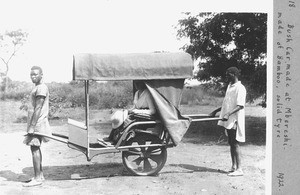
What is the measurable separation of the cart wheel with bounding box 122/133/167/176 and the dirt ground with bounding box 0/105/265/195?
0.45 ft

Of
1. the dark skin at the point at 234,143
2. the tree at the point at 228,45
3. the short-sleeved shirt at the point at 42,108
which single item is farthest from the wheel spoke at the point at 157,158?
the tree at the point at 228,45

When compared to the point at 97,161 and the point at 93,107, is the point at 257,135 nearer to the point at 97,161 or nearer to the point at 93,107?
the point at 97,161

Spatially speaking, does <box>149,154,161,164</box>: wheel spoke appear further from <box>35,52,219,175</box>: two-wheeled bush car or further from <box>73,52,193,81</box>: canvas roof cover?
<box>73,52,193,81</box>: canvas roof cover

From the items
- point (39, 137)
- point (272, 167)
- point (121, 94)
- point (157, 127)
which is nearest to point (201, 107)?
point (121, 94)

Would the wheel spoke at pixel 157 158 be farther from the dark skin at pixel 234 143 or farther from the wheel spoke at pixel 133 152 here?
the dark skin at pixel 234 143

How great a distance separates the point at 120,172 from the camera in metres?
6.61

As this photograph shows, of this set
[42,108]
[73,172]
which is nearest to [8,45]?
[42,108]

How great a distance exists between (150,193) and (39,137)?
1877mm

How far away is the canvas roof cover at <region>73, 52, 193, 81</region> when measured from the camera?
19.2 feet

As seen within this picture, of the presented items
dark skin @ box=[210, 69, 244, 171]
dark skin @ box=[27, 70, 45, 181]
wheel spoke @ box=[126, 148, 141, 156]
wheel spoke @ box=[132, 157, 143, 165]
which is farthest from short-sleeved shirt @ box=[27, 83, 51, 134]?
dark skin @ box=[210, 69, 244, 171]

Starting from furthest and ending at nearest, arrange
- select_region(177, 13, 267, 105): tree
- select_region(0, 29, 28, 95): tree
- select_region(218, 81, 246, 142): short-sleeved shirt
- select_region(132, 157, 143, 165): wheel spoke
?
select_region(177, 13, 267, 105): tree
select_region(132, 157, 143, 165): wheel spoke
select_region(218, 81, 246, 142): short-sleeved shirt
select_region(0, 29, 28, 95): tree

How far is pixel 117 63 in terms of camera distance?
5.96 metres

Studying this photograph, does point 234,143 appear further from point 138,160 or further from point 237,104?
point 138,160

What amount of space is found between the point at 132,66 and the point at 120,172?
1.86m
